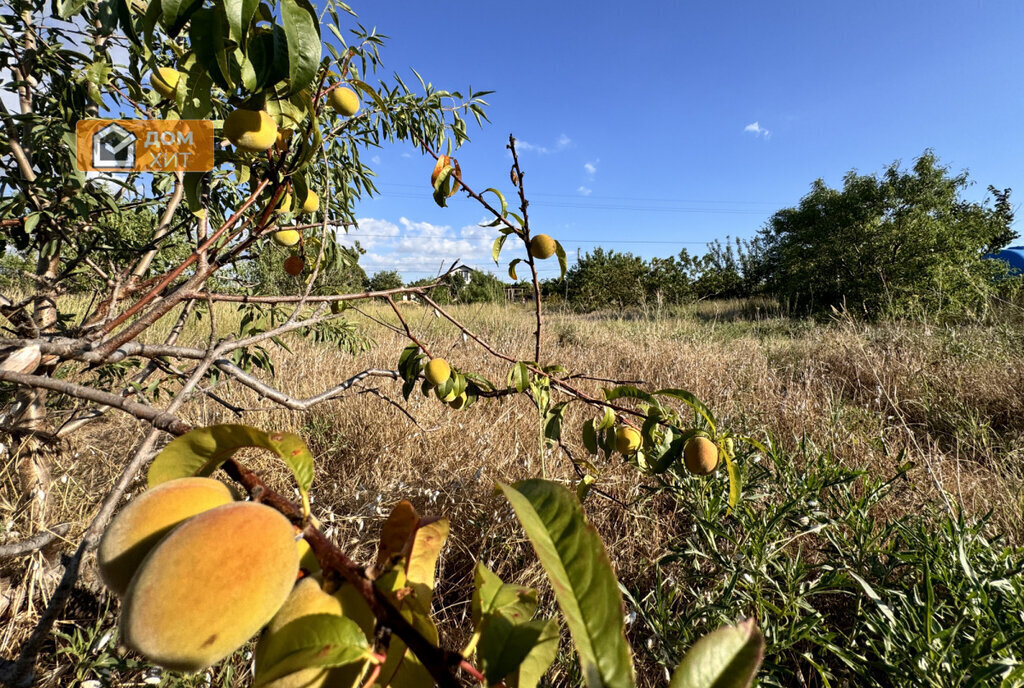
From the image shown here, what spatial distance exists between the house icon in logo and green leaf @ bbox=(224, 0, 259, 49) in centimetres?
68

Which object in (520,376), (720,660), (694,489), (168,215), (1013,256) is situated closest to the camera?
(720,660)

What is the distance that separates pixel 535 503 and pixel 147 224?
2.88m

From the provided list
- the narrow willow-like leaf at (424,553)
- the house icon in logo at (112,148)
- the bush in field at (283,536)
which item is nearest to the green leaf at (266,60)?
the bush in field at (283,536)

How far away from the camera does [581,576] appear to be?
0.61ft

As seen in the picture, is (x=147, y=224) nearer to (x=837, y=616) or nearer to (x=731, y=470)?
(x=731, y=470)

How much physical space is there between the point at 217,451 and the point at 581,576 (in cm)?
20

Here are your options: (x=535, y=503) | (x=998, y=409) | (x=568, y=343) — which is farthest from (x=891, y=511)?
(x=568, y=343)

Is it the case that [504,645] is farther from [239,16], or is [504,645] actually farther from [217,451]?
[239,16]

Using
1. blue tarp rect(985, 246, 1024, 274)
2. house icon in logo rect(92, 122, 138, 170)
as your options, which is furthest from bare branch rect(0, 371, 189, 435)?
blue tarp rect(985, 246, 1024, 274)

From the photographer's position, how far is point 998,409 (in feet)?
7.51

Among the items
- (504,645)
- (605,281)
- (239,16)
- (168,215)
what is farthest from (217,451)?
(605,281)

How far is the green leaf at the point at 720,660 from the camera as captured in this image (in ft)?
0.55

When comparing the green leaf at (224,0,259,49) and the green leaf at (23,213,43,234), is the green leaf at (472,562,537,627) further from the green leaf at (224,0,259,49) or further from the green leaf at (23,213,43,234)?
the green leaf at (23,213,43,234)

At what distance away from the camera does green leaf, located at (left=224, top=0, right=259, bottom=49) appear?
1.13ft
